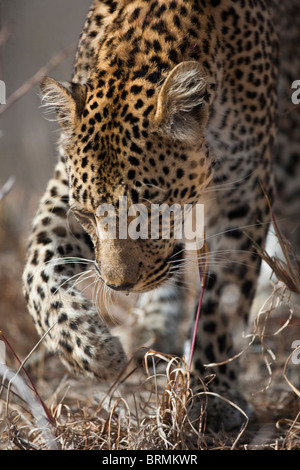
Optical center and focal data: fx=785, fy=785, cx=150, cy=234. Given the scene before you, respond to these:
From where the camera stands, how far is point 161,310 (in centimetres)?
671

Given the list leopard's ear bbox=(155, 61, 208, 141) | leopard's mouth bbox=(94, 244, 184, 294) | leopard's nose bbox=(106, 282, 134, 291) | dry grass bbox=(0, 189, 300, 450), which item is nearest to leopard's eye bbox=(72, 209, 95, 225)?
leopard's mouth bbox=(94, 244, 184, 294)

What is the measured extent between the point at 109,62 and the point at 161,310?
9.63 feet

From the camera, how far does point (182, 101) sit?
160 inches

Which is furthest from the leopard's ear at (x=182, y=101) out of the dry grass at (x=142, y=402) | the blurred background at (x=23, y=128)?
the blurred background at (x=23, y=128)

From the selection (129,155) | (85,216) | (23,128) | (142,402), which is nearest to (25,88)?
(85,216)

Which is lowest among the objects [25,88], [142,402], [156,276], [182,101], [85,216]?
[142,402]

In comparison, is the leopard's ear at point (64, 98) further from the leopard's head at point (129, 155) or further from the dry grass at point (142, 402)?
the dry grass at point (142, 402)

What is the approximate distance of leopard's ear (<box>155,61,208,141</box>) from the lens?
3.94 m

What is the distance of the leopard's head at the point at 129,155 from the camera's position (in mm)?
3980

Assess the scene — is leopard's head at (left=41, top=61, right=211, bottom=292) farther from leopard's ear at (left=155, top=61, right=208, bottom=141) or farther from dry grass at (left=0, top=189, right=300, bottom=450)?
dry grass at (left=0, top=189, right=300, bottom=450)

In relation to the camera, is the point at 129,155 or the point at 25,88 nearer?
the point at 129,155

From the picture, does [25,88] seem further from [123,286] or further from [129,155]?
[123,286]

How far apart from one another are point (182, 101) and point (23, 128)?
7.43m
